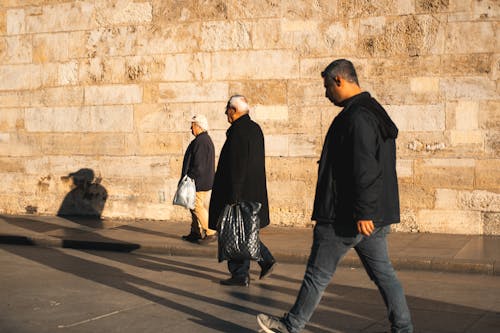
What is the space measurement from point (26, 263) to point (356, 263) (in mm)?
3611

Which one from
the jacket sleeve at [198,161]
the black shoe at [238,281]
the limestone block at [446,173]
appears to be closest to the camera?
the black shoe at [238,281]

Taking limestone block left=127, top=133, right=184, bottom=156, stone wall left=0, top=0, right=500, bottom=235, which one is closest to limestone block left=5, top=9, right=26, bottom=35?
stone wall left=0, top=0, right=500, bottom=235

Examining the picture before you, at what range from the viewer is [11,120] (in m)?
14.7

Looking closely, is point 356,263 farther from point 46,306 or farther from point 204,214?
point 46,306

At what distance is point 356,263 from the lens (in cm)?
955

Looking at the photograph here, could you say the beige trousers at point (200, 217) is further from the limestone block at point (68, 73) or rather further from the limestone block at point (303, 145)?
the limestone block at point (68, 73)

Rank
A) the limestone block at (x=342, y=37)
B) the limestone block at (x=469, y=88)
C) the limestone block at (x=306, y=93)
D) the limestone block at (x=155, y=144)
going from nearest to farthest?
the limestone block at (x=469, y=88), the limestone block at (x=342, y=37), the limestone block at (x=306, y=93), the limestone block at (x=155, y=144)

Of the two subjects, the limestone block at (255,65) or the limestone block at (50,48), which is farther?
the limestone block at (50,48)

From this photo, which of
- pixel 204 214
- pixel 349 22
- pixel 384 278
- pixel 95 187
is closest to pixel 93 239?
pixel 204 214

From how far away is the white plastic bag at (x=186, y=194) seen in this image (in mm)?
10883

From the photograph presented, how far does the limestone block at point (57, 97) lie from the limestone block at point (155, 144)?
1190 mm

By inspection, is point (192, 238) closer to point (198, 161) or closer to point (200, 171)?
point (200, 171)

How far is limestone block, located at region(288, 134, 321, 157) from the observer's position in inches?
489

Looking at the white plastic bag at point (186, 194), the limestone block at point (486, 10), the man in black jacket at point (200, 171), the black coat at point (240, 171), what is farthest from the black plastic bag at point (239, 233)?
the limestone block at point (486, 10)
